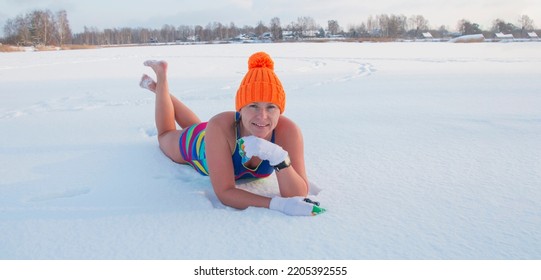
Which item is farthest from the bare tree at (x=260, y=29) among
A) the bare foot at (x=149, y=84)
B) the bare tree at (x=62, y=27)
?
the bare foot at (x=149, y=84)

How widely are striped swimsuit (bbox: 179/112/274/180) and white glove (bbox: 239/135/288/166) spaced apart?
0.72 feet

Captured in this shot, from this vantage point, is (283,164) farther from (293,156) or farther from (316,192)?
(316,192)

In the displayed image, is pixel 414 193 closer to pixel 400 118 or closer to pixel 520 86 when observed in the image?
pixel 400 118

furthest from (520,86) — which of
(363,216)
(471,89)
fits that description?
(363,216)

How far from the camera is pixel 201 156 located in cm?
205

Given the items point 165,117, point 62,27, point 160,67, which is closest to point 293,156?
point 165,117

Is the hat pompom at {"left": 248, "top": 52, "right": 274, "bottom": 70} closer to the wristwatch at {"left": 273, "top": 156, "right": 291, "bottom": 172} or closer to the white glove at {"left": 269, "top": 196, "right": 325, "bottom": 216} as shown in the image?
the wristwatch at {"left": 273, "top": 156, "right": 291, "bottom": 172}

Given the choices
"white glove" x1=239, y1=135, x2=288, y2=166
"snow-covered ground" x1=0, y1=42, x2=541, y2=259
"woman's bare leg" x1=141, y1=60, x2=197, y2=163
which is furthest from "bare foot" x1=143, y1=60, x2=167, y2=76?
"white glove" x1=239, y1=135, x2=288, y2=166

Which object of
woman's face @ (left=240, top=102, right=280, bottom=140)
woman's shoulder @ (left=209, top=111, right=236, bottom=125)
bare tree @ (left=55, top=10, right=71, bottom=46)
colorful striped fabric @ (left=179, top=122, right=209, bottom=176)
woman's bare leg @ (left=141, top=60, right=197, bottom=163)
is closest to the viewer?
woman's face @ (left=240, top=102, right=280, bottom=140)

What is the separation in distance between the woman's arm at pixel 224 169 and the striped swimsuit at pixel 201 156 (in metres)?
0.09

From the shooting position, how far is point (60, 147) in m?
2.61

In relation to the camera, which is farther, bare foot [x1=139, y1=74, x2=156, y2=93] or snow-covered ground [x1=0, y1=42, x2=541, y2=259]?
bare foot [x1=139, y1=74, x2=156, y2=93]

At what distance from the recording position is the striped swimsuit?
5.94 ft

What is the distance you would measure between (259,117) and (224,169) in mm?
247
